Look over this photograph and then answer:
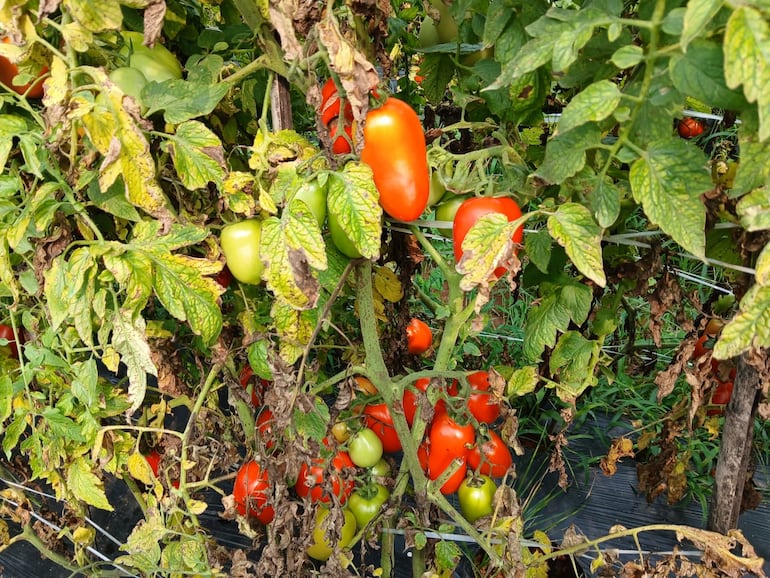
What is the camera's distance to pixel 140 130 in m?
0.71

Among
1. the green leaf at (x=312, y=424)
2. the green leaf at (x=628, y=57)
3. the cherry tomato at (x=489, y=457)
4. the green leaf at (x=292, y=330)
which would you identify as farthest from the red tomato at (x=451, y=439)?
the green leaf at (x=628, y=57)

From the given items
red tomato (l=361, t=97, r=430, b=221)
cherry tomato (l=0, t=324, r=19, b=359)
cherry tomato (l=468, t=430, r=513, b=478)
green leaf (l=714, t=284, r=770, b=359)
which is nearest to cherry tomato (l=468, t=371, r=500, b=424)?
cherry tomato (l=468, t=430, r=513, b=478)

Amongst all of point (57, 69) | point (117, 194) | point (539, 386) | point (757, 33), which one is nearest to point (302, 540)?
A: point (117, 194)

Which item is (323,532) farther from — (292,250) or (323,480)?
(292,250)

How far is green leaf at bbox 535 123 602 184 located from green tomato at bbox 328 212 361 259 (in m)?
0.26

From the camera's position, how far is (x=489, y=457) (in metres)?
1.15

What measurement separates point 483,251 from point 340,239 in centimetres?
20

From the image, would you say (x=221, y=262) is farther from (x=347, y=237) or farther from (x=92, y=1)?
(x=92, y=1)

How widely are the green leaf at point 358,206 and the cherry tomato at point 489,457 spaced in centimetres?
53

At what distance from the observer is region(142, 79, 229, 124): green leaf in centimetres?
75

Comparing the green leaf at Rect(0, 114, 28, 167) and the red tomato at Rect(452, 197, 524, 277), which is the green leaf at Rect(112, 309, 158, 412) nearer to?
the green leaf at Rect(0, 114, 28, 167)

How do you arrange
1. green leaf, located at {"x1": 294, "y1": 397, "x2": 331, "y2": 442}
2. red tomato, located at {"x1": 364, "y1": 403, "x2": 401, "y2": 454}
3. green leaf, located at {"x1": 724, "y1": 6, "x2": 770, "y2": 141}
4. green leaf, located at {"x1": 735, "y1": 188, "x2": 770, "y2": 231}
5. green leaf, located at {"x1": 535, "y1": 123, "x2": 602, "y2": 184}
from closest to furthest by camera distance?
green leaf, located at {"x1": 724, "y1": 6, "x2": 770, "y2": 141} → green leaf, located at {"x1": 735, "y1": 188, "x2": 770, "y2": 231} → green leaf, located at {"x1": 535, "y1": 123, "x2": 602, "y2": 184} → green leaf, located at {"x1": 294, "y1": 397, "x2": 331, "y2": 442} → red tomato, located at {"x1": 364, "y1": 403, "x2": 401, "y2": 454}

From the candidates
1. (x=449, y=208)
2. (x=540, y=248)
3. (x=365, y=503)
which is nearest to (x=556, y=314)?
(x=540, y=248)

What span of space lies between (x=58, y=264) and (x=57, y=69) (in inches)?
10.4
